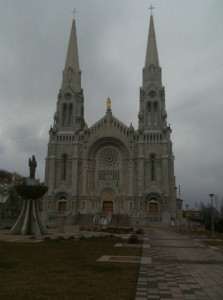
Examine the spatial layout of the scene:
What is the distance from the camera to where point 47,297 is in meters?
8.17

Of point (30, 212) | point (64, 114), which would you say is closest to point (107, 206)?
point (64, 114)

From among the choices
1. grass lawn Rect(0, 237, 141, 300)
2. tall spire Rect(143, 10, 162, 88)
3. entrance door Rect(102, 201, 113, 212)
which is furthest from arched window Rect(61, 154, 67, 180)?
grass lawn Rect(0, 237, 141, 300)

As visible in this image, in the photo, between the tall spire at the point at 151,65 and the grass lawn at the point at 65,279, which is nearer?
the grass lawn at the point at 65,279

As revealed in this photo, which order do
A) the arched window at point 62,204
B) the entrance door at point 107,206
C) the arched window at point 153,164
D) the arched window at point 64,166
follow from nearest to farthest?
1. the arched window at point 153,164
2. the entrance door at point 107,206
3. the arched window at point 62,204
4. the arched window at point 64,166

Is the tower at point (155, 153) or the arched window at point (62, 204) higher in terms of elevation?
the tower at point (155, 153)

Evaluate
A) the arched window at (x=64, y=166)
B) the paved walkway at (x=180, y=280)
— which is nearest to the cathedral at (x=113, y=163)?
the arched window at (x=64, y=166)

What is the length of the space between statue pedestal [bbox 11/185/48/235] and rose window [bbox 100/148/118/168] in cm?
3776

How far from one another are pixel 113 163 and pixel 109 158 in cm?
136

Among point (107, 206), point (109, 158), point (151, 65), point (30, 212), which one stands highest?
point (151, 65)

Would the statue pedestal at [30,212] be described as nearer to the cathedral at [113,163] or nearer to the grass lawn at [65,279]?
the grass lawn at [65,279]

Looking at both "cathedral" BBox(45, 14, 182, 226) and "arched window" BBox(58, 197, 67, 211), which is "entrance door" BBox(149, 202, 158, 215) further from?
"arched window" BBox(58, 197, 67, 211)

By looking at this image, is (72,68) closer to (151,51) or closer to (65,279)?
(151,51)

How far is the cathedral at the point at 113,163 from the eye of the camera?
219 ft

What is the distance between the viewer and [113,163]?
235ft
